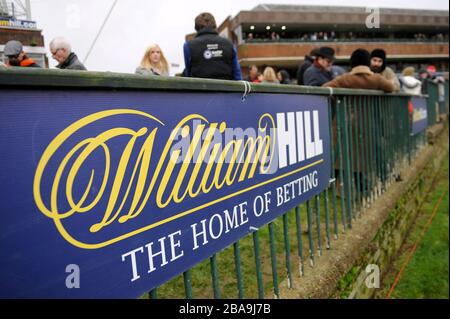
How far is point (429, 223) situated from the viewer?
15.2ft

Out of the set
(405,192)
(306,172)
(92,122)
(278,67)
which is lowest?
(405,192)

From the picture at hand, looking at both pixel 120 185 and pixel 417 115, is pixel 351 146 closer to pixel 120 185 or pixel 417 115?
pixel 120 185

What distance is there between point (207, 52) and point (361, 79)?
65.8 inches

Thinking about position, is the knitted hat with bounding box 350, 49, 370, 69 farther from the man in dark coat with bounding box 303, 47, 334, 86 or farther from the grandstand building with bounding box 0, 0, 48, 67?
the grandstand building with bounding box 0, 0, 48, 67

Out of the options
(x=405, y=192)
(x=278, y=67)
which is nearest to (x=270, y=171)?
(x=405, y=192)

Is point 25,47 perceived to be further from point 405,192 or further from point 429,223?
point 429,223

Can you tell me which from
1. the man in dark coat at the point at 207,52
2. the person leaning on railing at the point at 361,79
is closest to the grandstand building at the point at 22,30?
the man in dark coat at the point at 207,52

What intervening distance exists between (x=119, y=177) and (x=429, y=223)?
4.68 m

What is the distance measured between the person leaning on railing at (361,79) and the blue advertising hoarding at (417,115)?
2.17m

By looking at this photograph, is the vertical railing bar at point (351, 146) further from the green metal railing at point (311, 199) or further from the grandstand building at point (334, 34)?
the grandstand building at point (334, 34)

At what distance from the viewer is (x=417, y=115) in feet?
21.1

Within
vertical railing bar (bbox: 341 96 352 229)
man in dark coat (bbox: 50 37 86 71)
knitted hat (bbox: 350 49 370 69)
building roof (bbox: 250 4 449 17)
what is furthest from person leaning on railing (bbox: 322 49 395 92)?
building roof (bbox: 250 4 449 17)

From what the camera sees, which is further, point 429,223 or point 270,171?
point 429,223

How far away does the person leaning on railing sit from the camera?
374 cm
